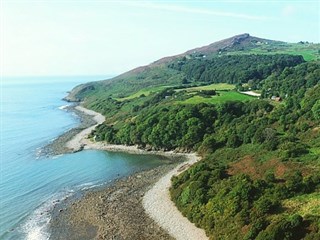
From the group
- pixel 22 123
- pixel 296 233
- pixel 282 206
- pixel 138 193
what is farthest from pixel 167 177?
pixel 22 123

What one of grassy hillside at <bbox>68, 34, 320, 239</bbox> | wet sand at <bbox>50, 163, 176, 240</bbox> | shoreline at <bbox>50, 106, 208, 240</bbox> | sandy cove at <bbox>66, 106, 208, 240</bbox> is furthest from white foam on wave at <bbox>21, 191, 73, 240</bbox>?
grassy hillside at <bbox>68, 34, 320, 239</bbox>

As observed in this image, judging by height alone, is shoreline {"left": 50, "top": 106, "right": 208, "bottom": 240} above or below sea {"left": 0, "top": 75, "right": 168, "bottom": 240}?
above

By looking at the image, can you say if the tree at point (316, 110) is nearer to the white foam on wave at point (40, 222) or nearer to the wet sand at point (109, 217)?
the wet sand at point (109, 217)

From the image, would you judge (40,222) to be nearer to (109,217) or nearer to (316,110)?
(109,217)

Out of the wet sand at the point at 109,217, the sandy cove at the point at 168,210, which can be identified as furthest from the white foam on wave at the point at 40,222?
the sandy cove at the point at 168,210

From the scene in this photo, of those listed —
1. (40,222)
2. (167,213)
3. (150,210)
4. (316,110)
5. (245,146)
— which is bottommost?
(40,222)

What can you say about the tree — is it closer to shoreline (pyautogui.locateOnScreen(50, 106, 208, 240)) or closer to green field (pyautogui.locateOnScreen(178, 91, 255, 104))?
shoreline (pyautogui.locateOnScreen(50, 106, 208, 240))

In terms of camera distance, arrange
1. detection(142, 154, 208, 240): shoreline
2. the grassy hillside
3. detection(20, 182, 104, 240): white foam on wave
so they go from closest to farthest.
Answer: the grassy hillside → detection(142, 154, 208, 240): shoreline → detection(20, 182, 104, 240): white foam on wave

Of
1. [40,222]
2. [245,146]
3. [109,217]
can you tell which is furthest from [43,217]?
[245,146]
